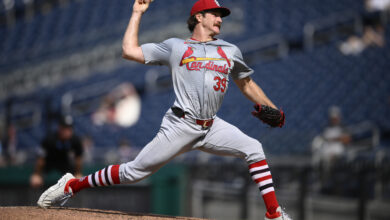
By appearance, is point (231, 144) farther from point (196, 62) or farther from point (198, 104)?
point (196, 62)

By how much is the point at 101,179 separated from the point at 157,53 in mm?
1005

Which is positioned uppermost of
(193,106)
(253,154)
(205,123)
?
(193,106)

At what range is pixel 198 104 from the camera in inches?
137

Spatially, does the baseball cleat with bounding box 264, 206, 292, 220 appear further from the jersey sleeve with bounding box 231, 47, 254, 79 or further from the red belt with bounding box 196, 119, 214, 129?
the jersey sleeve with bounding box 231, 47, 254, 79

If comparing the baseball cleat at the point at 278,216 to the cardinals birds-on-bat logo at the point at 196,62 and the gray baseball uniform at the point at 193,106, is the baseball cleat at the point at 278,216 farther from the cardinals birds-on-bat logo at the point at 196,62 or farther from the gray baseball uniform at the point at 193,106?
the cardinals birds-on-bat logo at the point at 196,62

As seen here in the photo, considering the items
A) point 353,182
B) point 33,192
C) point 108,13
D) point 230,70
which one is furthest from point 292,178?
point 108,13

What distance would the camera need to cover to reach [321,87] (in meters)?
13.7

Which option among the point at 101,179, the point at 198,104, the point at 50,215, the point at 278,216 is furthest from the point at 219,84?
the point at 50,215

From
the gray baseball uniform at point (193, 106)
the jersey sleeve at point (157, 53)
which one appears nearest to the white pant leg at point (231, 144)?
the gray baseball uniform at point (193, 106)

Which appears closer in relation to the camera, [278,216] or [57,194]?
[278,216]

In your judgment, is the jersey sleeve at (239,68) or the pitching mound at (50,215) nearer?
the pitching mound at (50,215)

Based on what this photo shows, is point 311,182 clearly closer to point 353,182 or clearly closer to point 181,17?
point 353,182

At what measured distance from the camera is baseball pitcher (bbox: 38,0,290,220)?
3.50 m

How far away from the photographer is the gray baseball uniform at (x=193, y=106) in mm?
3492
